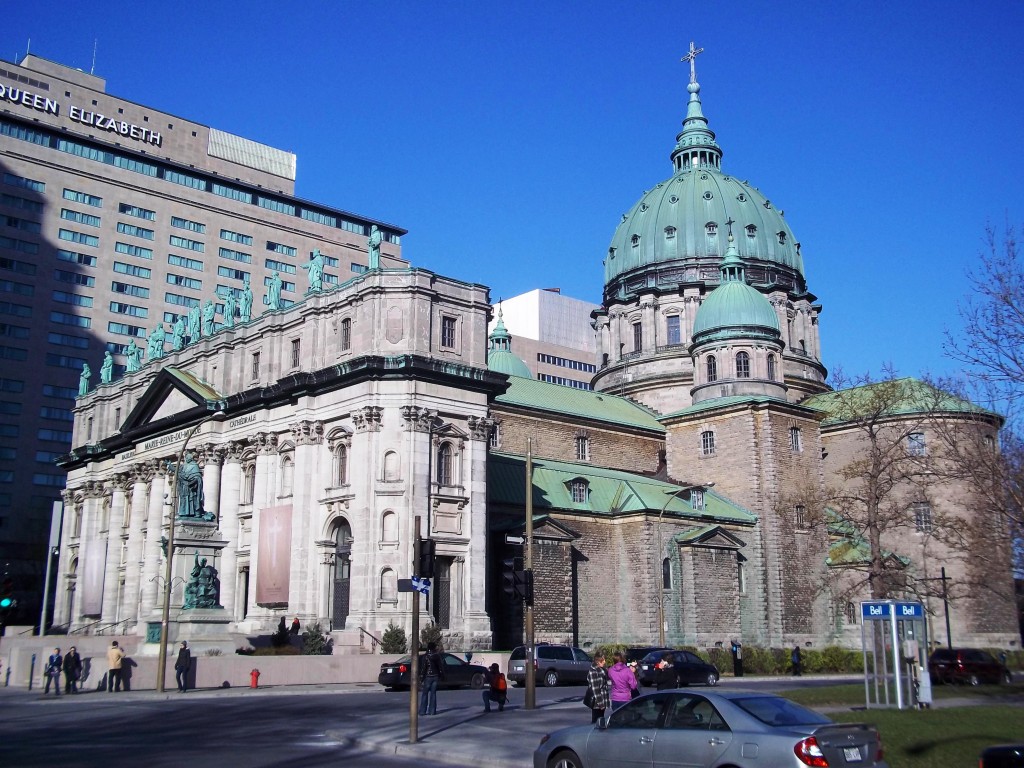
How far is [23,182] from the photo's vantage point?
104 meters

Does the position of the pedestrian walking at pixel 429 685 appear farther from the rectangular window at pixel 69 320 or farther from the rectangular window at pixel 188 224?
the rectangular window at pixel 188 224

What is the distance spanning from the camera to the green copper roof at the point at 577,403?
66.9 meters

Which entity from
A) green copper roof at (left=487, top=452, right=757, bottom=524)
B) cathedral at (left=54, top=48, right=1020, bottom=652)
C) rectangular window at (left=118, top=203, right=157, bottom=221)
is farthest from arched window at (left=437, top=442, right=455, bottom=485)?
rectangular window at (left=118, top=203, right=157, bottom=221)

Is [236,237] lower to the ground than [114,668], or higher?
higher

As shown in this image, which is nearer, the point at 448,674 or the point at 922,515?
the point at 448,674

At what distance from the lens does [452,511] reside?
50062 mm

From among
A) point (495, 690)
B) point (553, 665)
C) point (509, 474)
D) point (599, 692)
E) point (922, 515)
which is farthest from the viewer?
point (922, 515)

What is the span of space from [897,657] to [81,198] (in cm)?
10041

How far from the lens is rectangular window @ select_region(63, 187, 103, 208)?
106312 mm

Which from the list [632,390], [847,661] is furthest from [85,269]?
[847,661]

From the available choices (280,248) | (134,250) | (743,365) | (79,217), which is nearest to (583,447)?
(743,365)

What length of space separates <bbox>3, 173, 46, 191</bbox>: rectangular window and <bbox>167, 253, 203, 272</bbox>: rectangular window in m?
14.1

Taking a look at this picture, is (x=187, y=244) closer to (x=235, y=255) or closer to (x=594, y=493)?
(x=235, y=255)

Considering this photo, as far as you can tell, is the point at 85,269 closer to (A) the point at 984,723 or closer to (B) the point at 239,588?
(B) the point at 239,588
